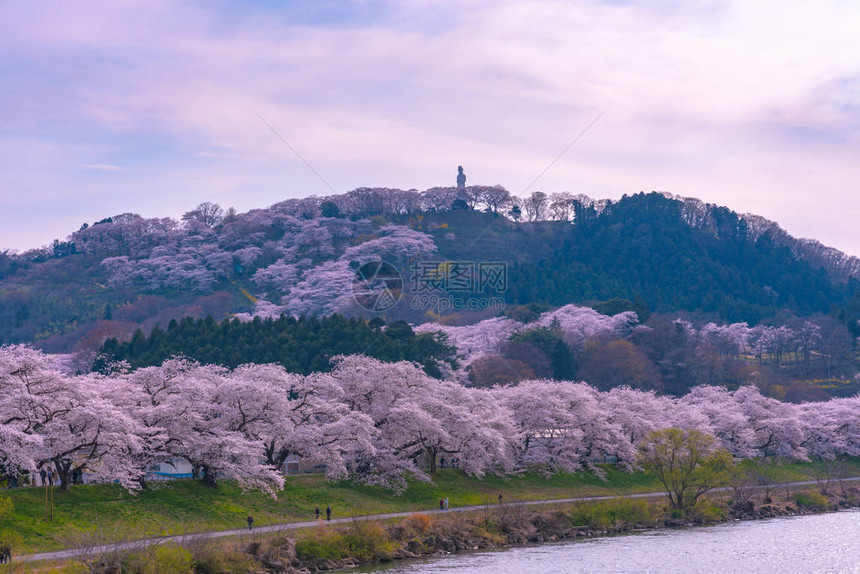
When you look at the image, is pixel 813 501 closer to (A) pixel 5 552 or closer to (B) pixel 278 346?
(B) pixel 278 346

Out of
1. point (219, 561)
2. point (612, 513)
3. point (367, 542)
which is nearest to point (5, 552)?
point (219, 561)

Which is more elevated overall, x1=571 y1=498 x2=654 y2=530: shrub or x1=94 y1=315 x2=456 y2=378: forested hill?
x1=94 y1=315 x2=456 y2=378: forested hill

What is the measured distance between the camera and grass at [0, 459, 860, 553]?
41938mm

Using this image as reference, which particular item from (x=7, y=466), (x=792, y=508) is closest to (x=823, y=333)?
(x=792, y=508)

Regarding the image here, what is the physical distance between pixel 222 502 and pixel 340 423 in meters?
9.48

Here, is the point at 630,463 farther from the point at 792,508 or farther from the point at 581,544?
the point at 581,544

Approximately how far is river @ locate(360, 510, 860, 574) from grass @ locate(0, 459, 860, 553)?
978cm

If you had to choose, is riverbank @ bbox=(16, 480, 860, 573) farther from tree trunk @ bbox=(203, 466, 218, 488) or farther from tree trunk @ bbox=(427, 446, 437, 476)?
tree trunk @ bbox=(427, 446, 437, 476)

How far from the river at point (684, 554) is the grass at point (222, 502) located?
9782mm

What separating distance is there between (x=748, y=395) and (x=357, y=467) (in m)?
50.3

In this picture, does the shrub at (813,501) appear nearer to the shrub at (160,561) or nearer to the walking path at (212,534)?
the walking path at (212,534)

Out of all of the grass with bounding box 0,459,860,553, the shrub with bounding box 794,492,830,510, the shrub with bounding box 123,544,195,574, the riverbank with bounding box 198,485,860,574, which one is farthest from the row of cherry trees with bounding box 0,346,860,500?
the shrub with bounding box 794,492,830,510

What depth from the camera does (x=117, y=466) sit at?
45.9 m

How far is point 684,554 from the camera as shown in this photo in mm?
47438
